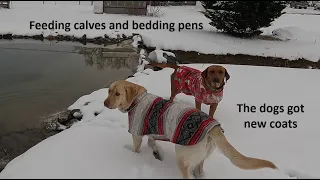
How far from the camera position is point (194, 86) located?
4.68 meters

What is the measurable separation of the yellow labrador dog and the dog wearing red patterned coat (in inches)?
46.3

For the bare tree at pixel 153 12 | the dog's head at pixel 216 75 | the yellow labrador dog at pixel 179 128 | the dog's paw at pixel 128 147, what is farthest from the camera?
the bare tree at pixel 153 12

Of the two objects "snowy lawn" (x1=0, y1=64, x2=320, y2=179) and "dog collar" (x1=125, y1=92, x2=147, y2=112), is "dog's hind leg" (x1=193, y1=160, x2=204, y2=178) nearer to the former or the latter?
"snowy lawn" (x1=0, y1=64, x2=320, y2=179)

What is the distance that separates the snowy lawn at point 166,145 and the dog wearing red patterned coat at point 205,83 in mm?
510

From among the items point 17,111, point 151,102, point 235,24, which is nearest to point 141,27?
point 235,24

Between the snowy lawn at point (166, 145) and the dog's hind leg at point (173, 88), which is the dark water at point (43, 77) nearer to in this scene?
the snowy lawn at point (166, 145)

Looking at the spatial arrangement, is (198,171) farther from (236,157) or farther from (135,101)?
(135,101)

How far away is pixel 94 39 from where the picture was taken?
10539mm

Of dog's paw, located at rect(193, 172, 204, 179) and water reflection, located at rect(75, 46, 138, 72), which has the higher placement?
water reflection, located at rect(75, 46, 138, 72)

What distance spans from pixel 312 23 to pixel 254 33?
16.7 feet

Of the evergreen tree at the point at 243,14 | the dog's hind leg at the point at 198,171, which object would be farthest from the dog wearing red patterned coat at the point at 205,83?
the evergreen tree at the point at 243,14

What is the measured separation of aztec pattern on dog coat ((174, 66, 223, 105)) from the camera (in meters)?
4.46

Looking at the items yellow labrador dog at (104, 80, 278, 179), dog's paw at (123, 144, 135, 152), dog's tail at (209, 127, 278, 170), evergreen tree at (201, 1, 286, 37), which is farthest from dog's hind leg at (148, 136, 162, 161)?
evergreen tree at (201, 1, 286, 37)

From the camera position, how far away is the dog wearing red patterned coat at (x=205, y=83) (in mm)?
4312
